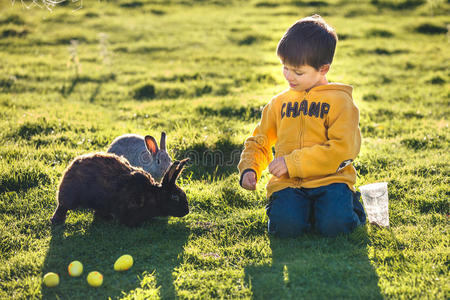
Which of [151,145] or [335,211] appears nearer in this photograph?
[335,211]

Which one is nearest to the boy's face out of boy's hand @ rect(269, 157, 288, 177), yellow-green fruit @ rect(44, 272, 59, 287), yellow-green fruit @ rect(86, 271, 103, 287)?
boy's hand @ rect(269, 157, 288, 177)

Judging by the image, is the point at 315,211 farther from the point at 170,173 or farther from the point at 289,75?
the point at 170,173

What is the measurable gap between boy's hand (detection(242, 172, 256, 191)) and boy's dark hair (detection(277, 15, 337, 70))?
1.08m

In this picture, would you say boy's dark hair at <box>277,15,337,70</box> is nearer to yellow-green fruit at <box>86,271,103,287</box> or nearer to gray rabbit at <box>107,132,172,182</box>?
gray rabbit at <box>107,132,172,182</box>

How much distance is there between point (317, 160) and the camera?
3.91m

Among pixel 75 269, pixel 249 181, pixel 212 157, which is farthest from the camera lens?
pixel 212 157

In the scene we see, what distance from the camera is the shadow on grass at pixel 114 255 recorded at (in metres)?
3.38

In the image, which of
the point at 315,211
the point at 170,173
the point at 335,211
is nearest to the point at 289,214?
the point at 315,211

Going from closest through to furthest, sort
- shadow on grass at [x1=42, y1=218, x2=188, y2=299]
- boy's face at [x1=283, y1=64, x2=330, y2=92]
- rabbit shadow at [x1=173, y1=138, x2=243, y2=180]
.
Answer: shadow on grass at [x1=42, y1=218, x2=188, y2=299] → boy's face at [x1=283, y1=64, x2=330, y2=92] → rabbit shadow at [x1=173, y1=138, x2=243, y2=180]

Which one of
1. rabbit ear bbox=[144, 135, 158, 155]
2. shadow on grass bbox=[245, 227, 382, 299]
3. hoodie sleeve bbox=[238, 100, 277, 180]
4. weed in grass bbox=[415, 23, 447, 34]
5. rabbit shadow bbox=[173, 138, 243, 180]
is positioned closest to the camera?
shadow on grass bbox=[245, 227, 382, 299]

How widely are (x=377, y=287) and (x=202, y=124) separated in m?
4.12

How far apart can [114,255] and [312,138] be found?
2.07 meters

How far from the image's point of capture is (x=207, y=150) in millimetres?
5914

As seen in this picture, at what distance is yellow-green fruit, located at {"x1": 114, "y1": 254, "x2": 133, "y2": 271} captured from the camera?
3.61 meters
